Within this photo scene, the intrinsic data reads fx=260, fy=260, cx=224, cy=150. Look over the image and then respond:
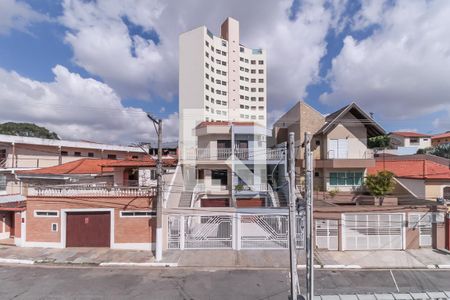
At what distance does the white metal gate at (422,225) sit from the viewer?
46.6ft

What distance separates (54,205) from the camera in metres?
14.5

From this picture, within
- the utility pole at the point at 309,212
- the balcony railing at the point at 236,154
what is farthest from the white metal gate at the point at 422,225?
the utility pole at the point at 309,212

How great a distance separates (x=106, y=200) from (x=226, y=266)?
24.6 ft

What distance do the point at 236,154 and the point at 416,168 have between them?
15.0 metres

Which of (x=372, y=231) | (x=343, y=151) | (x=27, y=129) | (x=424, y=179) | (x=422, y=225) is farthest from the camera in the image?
(x=27, y=129)

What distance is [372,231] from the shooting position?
46.4 feet

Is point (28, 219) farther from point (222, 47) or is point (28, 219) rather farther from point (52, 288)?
point (222, 47)

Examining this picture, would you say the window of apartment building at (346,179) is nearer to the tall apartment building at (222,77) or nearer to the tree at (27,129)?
the tall apartment building at (222,77)

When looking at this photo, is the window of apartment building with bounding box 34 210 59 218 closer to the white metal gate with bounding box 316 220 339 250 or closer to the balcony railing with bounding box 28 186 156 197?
the balcony railing with bounding box 28 186 156 197

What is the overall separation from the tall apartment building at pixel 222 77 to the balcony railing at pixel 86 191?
40006 mm

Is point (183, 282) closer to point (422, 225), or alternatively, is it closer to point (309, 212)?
point (309, 212)

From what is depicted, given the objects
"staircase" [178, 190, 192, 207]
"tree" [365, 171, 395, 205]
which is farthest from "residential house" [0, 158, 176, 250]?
"tree" [365, 171, 395, 205]

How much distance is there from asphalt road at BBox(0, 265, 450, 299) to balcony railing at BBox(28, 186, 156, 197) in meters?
3.88

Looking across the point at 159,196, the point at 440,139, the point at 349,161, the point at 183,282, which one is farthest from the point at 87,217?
the point at 440,139
